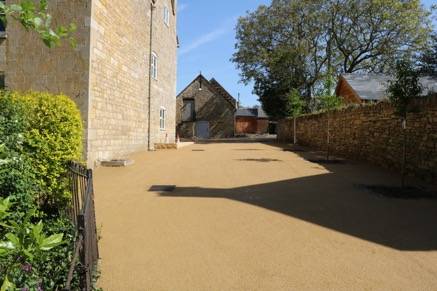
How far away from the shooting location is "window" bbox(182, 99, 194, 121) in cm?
4728

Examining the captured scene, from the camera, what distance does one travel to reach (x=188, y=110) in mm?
47375

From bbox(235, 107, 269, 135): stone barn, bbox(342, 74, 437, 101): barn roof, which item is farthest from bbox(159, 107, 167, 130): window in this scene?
bbox(235, 107, 269, 135): stone barn

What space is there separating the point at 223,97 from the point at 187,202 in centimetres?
3966

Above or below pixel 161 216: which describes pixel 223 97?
above

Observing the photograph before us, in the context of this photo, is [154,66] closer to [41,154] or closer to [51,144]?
[51,144]

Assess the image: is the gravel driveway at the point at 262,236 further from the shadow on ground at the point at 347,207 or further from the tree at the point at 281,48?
the tree at the point at 281,48

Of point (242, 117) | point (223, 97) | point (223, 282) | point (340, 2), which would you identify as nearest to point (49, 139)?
point (223, 282)

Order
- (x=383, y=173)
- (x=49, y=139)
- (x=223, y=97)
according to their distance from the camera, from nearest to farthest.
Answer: (x=49, y=139) → (x=383, y=173) → (x=223, y=97)

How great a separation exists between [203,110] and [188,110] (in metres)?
1.77

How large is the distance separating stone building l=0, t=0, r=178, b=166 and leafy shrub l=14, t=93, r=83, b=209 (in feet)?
6.92

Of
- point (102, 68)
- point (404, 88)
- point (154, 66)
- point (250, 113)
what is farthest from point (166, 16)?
point (250, 113)

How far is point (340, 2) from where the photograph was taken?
1399 inches

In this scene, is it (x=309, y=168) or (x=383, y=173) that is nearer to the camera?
(x=383, y=173)

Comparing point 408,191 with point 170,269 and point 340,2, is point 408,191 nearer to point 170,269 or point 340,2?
point 170,269
